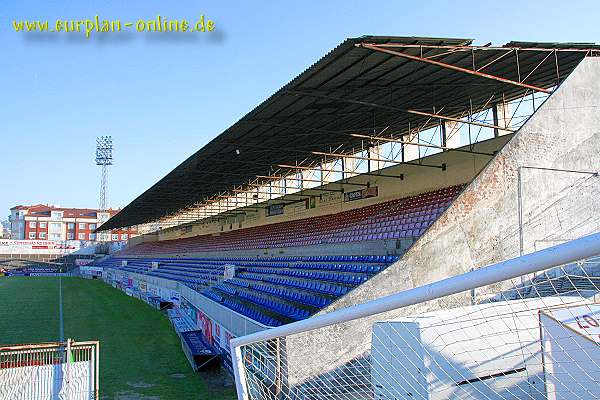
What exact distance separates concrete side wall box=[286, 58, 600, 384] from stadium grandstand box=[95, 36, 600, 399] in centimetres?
2

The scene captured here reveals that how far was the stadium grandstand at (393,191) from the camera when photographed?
749cm

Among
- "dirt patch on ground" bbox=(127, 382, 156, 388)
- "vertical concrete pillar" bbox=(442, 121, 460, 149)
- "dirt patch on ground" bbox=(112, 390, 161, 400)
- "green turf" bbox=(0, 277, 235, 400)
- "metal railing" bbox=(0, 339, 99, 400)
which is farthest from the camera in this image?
"vertical concrete pillar" bbox=(442, 121, 460, 149)

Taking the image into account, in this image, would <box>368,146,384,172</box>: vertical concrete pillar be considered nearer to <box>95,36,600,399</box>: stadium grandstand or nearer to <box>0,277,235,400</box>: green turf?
<box>95,36,600,399</box>: stadium grandstand

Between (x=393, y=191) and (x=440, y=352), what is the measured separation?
570 inches

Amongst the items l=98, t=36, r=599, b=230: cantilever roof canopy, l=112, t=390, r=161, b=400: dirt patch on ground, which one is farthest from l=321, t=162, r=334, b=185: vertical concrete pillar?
l=112, t=390, r=161, b=400: dirt patch on ground

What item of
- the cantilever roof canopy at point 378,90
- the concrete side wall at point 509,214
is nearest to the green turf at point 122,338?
the concrete side wall at point 509,214

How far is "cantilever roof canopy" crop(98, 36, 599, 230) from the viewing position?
973 cm

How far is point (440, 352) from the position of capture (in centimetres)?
523

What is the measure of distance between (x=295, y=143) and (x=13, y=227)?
9103 centimetres

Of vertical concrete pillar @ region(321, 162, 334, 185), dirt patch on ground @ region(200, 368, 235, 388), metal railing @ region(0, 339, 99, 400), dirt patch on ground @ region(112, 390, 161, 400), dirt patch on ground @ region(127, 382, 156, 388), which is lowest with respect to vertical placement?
dirt patch on ground @ region(200, 368, 235, 388)

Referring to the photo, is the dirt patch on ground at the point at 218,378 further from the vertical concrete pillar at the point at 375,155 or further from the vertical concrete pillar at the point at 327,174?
the vertical concrete pillar at the point at 327,174

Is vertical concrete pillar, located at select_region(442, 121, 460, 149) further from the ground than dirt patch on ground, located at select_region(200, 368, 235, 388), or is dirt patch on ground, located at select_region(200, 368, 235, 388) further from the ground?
vertical concrete pillar, located at select_region(442, 121, 460, 149)

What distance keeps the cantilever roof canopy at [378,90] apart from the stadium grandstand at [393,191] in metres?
0.06

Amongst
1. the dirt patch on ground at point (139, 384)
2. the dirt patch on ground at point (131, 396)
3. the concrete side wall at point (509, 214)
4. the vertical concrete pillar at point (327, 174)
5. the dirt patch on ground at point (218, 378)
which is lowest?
the dirt patch on ground at point (218, 378)
